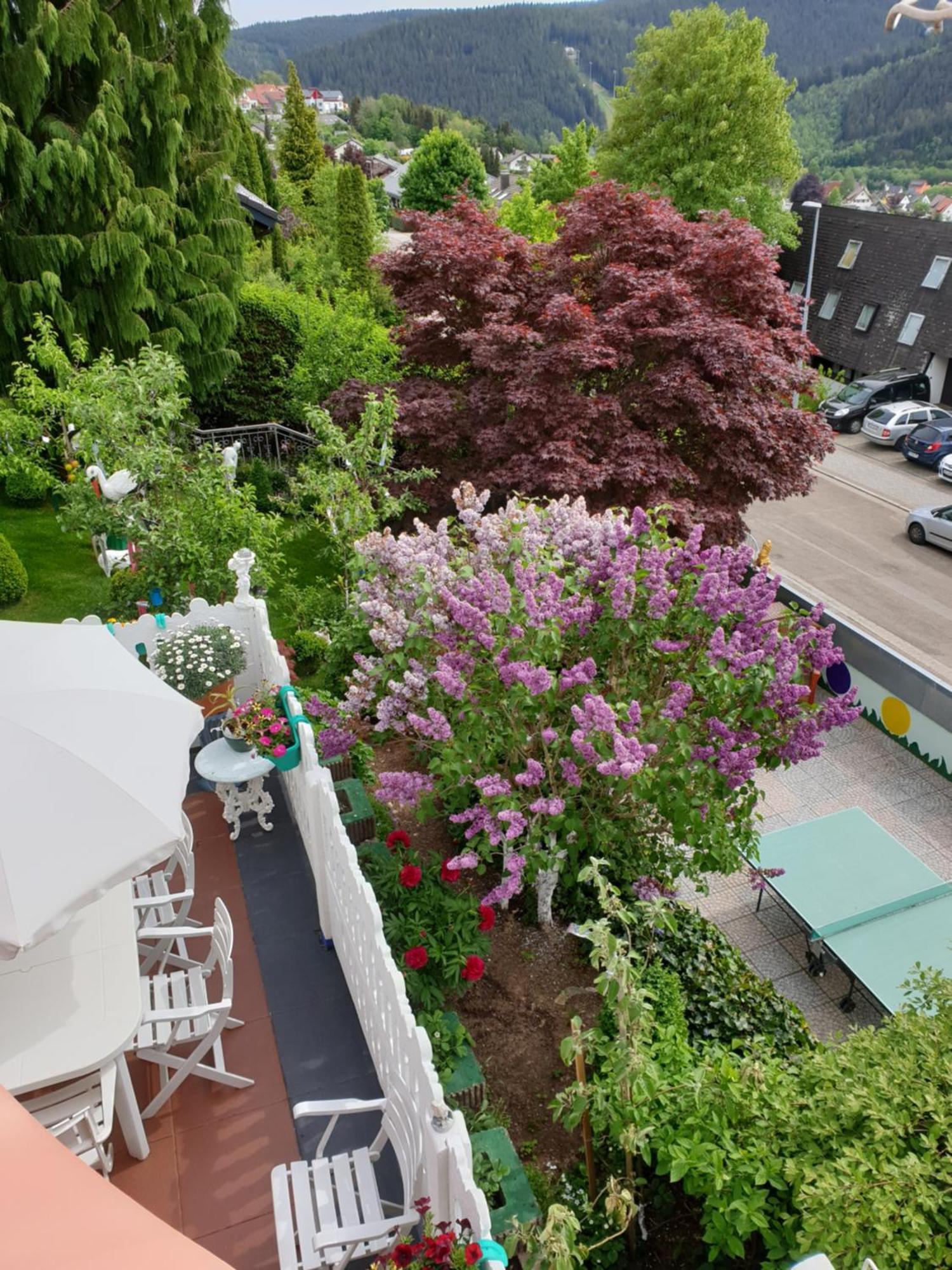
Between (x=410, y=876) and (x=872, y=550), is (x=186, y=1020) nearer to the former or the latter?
(x=410, y=876)

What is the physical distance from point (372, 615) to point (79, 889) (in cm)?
294

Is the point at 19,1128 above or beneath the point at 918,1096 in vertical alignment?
above

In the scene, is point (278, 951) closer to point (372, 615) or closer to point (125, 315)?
point (372, 615)

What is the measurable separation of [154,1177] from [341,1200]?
1.16 metres

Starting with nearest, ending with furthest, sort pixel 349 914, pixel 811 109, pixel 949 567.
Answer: pixel 349 914
pixel 949 567
pixel 811 109

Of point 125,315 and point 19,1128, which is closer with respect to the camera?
point 19,1128

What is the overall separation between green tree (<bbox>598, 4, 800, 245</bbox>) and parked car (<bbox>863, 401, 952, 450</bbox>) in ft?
21.3

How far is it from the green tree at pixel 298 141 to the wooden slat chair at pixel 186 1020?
4394cm

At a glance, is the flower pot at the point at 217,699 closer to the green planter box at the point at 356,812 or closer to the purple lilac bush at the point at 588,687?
the green planter box at the point at 356,812

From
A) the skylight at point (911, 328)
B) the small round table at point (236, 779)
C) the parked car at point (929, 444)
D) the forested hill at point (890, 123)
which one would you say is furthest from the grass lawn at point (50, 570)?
the forested hill at point (890, 123)

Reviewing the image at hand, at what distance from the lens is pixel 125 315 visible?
1352 cm

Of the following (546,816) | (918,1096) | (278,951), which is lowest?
(278,951)

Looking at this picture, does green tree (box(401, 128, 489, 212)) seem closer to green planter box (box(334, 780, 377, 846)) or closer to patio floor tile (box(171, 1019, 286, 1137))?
green planter box (box(334, 780, 377, 846))

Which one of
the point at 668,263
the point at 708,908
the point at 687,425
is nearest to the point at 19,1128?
the point at 708,908
